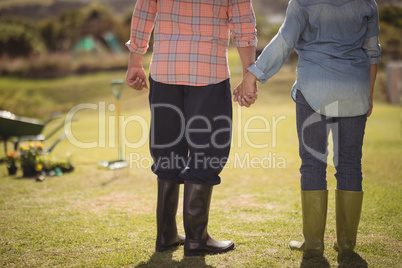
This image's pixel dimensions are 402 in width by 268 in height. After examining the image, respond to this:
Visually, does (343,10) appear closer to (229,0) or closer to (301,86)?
(301,86)

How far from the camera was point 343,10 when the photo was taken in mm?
2451

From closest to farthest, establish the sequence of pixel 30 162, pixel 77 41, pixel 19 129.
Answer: pixel 30 162
pixel 19 129
pixel 77 41

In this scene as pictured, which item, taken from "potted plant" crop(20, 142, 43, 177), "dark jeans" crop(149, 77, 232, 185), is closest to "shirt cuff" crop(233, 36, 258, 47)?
"dark jeans" crop(149, 77, 232, 185)

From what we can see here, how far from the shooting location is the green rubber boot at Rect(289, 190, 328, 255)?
8.36 ft

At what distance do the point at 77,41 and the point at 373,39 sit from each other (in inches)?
1283

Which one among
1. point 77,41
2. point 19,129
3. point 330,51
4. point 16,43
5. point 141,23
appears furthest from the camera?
point 77,41

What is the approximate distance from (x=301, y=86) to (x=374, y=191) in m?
2.15

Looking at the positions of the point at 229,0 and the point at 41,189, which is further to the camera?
the point at 41,189

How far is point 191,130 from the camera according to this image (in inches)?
100

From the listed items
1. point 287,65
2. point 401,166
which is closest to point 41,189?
point 401,166

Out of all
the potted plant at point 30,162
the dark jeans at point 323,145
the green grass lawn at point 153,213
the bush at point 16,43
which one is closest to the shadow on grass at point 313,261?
the green grass lawn at point 153,213

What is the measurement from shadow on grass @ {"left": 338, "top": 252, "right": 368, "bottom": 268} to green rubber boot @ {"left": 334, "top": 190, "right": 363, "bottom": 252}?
3 cm

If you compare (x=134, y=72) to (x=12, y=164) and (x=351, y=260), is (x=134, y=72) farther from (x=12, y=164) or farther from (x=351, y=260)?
(x=12, y=164)

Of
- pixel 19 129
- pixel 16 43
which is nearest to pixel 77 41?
pixel 16 43
